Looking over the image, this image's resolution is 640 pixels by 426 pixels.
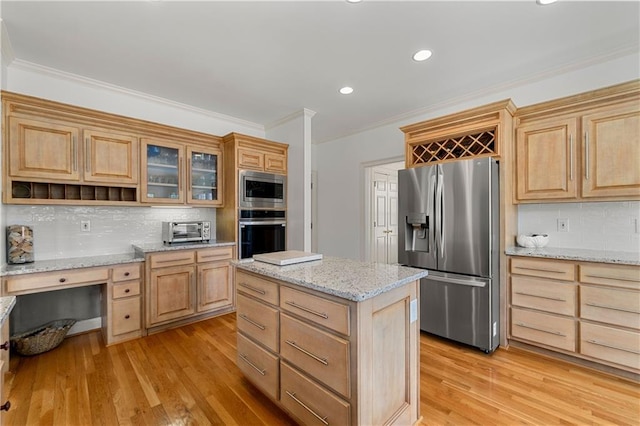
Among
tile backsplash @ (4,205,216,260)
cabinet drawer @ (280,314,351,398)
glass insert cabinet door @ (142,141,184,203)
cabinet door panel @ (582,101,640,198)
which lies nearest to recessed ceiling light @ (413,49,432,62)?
cabinet door panel @ (582,101,640,198)

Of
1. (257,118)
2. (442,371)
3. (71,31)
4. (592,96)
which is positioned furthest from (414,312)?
(257,118)

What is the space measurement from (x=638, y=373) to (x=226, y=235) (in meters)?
4.11

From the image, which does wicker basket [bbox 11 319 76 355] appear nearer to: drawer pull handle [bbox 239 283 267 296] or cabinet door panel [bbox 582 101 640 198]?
drawer pull handle [bbox 239 283 267 296]

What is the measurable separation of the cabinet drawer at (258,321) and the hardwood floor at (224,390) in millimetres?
448

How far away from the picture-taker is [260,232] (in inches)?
151

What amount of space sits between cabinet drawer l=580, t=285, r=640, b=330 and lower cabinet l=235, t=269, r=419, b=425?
1.67 metres

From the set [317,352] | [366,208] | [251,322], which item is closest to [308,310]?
[317,352]

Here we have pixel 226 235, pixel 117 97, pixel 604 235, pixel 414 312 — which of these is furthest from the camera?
pixel 226 235

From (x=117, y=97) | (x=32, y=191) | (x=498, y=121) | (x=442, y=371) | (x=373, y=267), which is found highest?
(x=117, y=97)

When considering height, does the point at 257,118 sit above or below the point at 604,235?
above

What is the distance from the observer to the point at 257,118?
419 cm

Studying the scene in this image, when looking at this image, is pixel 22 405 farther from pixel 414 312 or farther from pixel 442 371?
pixel 442 371

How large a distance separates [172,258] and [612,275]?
403cm

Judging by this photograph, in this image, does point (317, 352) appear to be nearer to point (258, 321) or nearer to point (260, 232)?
point (258, 321)
